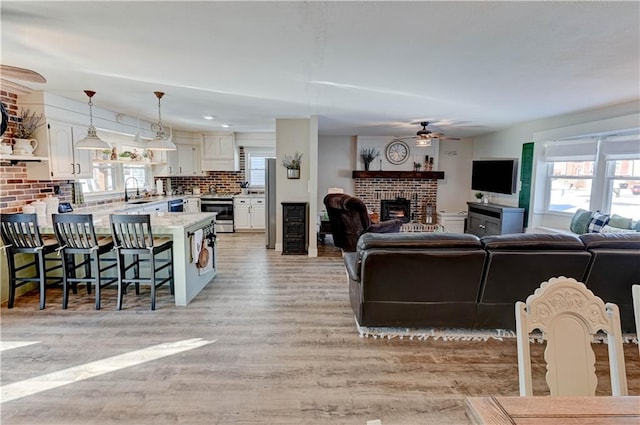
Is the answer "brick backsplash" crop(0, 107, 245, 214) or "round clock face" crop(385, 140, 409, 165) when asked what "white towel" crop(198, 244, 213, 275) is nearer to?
"brick backsplash" crop(0, 107, 245, 214)

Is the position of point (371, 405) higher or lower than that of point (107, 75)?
lower

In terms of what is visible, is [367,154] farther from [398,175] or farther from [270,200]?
[270,200]

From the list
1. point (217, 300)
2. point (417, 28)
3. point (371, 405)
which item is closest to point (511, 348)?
point (371, 405)

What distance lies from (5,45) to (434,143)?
7.80 meters

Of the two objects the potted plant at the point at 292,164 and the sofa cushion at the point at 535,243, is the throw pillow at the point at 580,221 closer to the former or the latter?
the sofa cushion at the point at 535,243

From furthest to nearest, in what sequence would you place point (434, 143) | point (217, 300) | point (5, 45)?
point (434, 143) < point (217, 300) < point (5, 45)

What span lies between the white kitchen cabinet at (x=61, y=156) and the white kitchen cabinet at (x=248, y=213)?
3.22 meters

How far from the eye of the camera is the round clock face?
8375 millimetres

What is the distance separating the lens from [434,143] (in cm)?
834

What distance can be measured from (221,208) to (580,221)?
6712mm

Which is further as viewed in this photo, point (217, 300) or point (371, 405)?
point (217, 300)

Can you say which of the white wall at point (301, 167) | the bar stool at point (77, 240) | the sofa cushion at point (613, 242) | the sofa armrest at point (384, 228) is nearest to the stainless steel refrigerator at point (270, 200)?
the white wall at point (301, 167)

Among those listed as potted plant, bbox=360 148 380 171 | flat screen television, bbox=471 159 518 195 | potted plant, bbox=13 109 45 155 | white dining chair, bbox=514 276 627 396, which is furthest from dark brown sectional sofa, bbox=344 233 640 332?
potted plant, bbox=360 148 380 171

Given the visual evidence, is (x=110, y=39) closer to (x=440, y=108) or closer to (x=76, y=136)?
(x=76, y=136)
